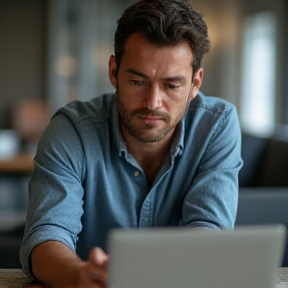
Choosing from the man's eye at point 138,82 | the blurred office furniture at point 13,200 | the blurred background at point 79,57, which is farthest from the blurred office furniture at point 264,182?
the blurred background at point 79,57

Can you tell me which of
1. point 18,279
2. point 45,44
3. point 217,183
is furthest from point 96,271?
point 45,44

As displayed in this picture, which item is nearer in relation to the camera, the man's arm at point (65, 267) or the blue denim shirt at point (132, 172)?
the man's arm at point (65, 267)

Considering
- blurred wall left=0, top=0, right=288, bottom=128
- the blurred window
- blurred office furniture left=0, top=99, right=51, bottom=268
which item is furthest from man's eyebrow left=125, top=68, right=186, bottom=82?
blurred wall left=0, top=0, right=288, bottom=128

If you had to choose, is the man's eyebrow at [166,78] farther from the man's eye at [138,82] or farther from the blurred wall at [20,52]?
the blurred wall at [20,52]

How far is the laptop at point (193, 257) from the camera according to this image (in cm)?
98

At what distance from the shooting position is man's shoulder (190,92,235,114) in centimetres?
184

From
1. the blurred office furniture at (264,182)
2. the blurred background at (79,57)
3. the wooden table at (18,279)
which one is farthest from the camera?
the blurred background at (79,57)

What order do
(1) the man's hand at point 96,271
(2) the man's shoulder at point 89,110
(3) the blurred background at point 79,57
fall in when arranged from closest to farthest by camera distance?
(1) the man's hand at point 96,271, (2) the man's shoulder at point 89,110, (3) the blurred background at point 79,57

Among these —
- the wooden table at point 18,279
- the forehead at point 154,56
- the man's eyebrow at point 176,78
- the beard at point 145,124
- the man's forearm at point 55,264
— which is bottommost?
the wooden table at point 18,279

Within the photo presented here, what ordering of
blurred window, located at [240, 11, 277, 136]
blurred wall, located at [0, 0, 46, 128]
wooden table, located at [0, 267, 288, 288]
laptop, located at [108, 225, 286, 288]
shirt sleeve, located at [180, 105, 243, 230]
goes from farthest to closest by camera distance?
1. blurred wall, located at [0, 0, 46, 128]
2. blurred window, located at [240, 11, 277, 136]
3. shirt sleeve, located at [180, 105, 243, 230]
4. wooden table, located at [0, 267, 288, 288]
5. laptop, located at [108, 225, 286, 288]

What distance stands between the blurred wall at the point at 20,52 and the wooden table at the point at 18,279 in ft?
23.2

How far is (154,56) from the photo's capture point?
1556 millimetres

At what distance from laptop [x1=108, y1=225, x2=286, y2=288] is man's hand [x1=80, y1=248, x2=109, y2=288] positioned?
105 millimetres

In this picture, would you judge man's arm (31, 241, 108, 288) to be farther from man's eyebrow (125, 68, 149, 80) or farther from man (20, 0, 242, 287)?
man's eyebrow (125, 68, 149, 80)
